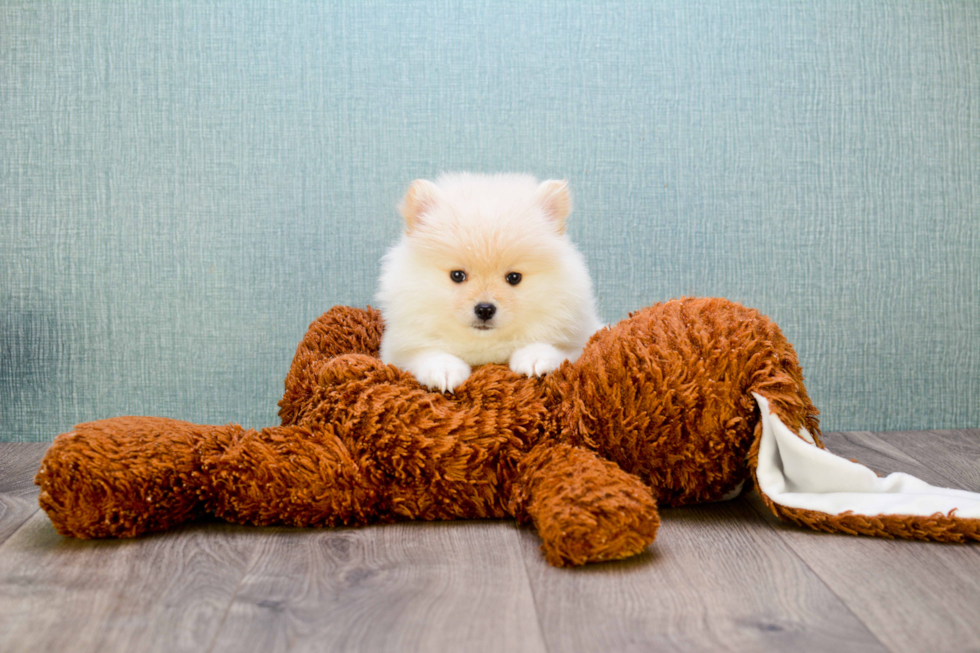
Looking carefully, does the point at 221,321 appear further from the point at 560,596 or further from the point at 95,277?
the point at 560,596

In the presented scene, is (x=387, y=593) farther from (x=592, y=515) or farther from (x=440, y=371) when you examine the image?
(x=440, y=371)

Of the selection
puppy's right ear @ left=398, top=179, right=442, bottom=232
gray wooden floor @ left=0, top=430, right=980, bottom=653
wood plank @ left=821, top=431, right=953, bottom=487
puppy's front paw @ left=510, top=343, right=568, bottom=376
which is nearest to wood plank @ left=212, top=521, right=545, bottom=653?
gray wooden floor @ left=0, top=430, right=980, bottom=653

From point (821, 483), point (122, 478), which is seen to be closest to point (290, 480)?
A: point (122, 478)

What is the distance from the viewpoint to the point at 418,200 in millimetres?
1445

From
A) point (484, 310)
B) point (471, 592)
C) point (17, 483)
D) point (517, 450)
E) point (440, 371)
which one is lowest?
point (17, 483)

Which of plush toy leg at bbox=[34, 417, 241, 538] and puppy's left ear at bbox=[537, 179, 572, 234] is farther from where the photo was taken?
puppy's left ear at bbox=[537, 179, 572, 234]

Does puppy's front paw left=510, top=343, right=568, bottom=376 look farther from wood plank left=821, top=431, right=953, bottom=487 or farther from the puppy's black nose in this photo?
wood plank left=821, top=431, right=953, bottom=487

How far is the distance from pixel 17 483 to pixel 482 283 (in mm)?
1048

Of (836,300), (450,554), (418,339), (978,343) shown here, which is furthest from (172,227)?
(978,343)

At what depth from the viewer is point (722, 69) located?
2033 millimetres

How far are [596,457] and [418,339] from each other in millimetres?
392

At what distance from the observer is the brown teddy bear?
1.21 metres

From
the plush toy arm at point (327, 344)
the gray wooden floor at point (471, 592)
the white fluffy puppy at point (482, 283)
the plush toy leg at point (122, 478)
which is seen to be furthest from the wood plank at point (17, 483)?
the white fluffy puppy at point (482, 283)

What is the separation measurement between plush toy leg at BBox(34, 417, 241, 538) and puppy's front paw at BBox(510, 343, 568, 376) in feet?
1.69
